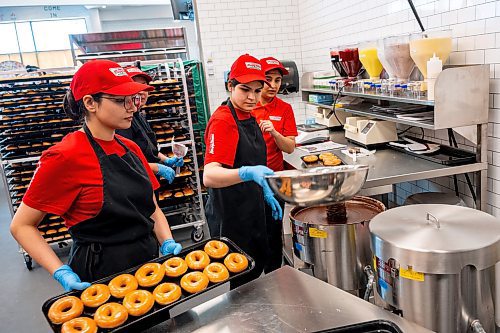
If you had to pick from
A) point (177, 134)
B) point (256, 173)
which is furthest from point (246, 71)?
point (177, 134)

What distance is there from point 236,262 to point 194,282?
0.17m

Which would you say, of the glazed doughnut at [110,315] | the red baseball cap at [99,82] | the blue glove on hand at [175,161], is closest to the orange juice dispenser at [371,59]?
the blue glove on hand at [175,161]

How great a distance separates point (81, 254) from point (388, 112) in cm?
205

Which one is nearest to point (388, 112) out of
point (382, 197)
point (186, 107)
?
point (382, 197)

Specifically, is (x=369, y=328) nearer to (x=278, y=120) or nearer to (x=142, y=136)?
(x=278, y=120)

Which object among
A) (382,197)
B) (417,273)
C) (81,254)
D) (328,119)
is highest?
(328,119)

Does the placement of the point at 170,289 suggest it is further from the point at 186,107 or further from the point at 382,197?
the point at 186,107

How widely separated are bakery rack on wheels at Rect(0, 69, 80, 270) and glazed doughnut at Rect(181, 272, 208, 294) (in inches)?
132

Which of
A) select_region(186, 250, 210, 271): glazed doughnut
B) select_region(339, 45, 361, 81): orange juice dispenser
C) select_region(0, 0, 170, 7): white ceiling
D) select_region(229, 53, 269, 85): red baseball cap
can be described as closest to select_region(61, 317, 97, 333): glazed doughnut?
select_region(186, 250, 210, 271): glazed doughnut

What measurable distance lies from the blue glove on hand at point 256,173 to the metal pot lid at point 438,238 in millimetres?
477

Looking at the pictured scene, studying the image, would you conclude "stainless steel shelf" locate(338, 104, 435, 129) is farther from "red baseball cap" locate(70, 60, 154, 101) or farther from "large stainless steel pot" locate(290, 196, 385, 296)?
"red baseball cap" locate(70, 60, 154, 101)

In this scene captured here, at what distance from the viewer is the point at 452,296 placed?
1363 millimetres

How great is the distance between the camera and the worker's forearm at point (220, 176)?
1823mm

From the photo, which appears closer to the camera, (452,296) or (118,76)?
(452,296)
